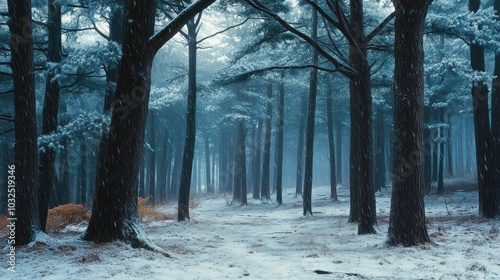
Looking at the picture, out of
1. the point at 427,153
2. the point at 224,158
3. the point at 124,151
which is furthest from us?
the point at 224,158

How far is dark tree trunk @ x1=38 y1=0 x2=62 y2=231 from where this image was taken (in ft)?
40.0

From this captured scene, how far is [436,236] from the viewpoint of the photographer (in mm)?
10336

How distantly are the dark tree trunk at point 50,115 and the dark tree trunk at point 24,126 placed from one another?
3416 mm

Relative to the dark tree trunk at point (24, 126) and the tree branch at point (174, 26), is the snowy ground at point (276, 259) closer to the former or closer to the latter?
the dark tree trunk at point (24, 126)

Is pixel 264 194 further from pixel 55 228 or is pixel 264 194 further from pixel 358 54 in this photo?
pixel 358 54

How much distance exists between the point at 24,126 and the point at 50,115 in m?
4.15

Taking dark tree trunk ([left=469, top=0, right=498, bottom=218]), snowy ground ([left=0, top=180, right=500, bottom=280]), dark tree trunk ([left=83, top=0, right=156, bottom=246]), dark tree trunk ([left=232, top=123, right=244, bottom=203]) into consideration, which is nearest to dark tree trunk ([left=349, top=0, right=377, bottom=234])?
snowy ground ([left=0, top=180, right=500, bottom=280])

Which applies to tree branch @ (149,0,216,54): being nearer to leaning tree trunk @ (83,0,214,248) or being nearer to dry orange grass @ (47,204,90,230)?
leaning tree trunk @ (83,0,214,248)

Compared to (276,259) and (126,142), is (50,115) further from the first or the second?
(276,259)

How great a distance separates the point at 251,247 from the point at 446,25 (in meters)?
9.39

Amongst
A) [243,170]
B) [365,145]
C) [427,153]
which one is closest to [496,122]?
[365,145]

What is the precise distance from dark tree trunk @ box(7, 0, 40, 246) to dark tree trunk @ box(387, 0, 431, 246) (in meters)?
7.21

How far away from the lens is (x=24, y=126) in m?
8.83

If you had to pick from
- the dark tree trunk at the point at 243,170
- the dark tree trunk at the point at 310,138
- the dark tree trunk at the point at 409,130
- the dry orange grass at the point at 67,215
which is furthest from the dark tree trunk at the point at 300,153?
the dark tree trunk at the point at 409,130
